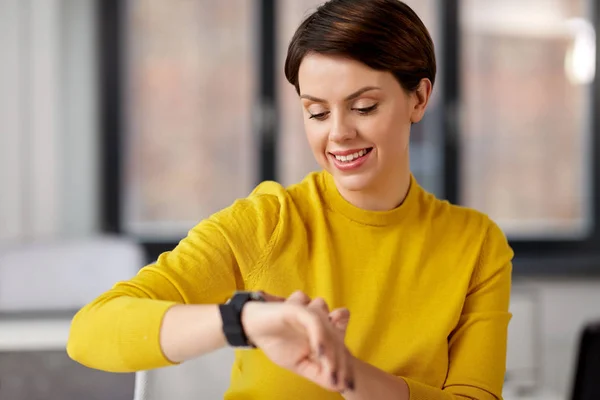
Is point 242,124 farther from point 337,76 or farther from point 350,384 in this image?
point 350,384

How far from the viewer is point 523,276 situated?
3.23m

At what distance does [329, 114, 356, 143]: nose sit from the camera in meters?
1.02

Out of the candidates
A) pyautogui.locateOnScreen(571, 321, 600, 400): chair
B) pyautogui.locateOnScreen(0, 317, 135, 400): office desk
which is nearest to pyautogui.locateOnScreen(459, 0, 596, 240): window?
pyautogui.locateOnScreen(0, 317, 135, 400): office desk

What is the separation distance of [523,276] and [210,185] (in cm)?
132

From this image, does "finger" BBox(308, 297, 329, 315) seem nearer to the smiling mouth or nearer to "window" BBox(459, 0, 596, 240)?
the smiling mouth

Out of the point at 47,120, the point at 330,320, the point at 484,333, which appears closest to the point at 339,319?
the point at 330,320

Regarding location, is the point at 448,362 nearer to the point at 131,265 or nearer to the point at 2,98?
the point at 131,265

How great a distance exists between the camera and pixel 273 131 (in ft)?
10.9

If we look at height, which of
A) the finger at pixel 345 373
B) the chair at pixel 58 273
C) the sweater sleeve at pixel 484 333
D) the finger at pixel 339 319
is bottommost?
the chair at pixel 58 273

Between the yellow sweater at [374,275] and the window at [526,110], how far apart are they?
230 cm

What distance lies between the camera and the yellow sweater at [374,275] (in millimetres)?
1061

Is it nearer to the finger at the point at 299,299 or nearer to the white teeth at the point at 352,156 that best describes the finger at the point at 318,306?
the finger at the point at 299,299

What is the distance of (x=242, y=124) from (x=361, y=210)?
87.5 inches

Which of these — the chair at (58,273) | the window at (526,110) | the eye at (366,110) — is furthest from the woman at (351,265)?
the window at (526,110)
